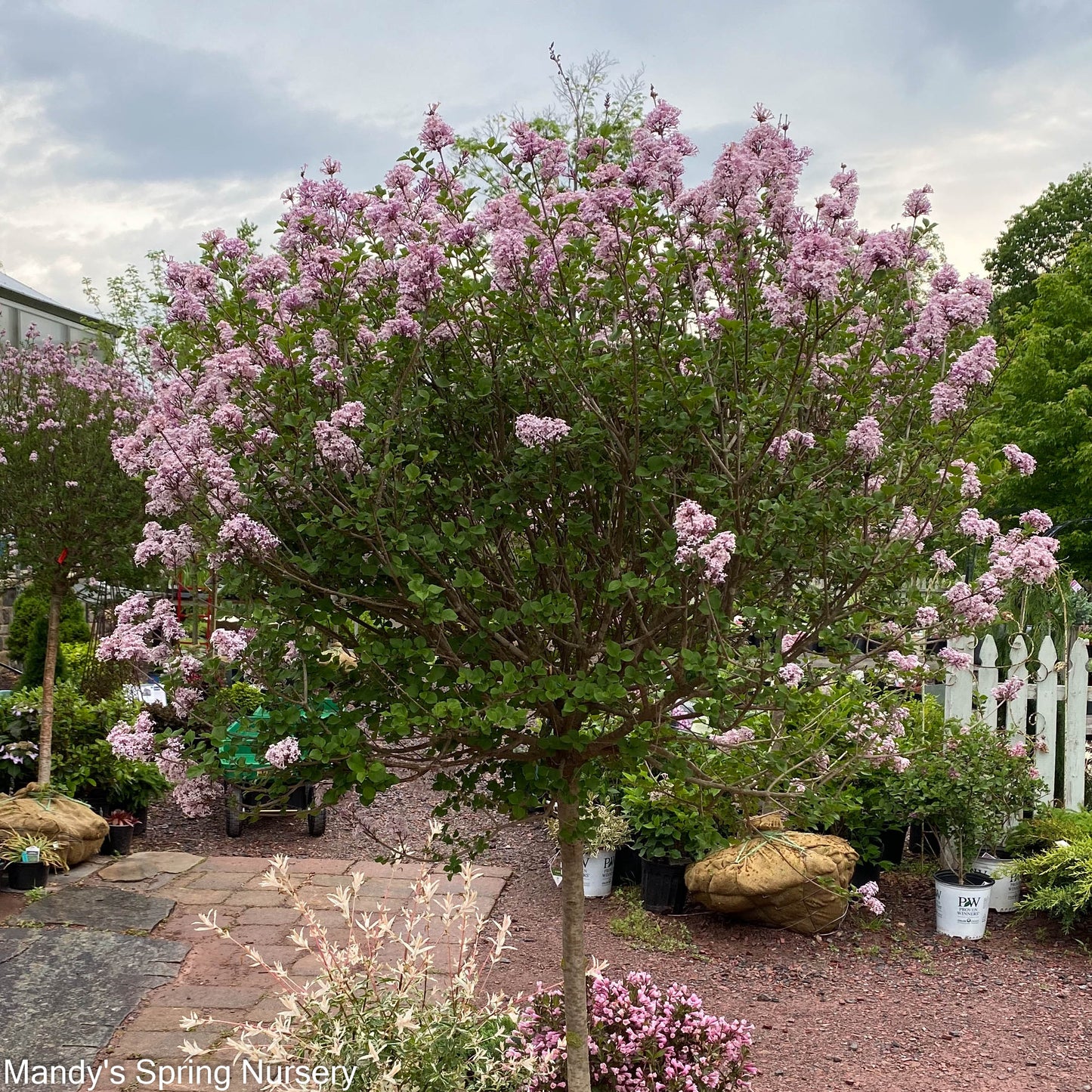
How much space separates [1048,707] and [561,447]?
15.6 feet

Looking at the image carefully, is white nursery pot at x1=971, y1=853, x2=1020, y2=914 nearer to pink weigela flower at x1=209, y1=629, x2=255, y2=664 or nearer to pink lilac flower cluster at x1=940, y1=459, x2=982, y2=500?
pink lilac flower cluster at x1=940, y1=459, x2=982, y2=500

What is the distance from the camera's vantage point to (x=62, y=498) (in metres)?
6.71

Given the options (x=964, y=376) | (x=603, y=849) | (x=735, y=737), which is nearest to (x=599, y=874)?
(x=603, y=849)

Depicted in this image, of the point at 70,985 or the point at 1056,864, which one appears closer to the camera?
the point at 70,985

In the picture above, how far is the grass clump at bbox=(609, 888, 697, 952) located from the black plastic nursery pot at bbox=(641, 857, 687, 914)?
0.21ft

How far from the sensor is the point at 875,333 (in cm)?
291

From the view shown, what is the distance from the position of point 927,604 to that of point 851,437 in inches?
33.2

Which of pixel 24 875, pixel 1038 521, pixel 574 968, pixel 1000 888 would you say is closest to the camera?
pixel 1038 521

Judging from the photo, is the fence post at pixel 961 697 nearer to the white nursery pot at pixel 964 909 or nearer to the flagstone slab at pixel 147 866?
the white nursery pot at pixel 964 909

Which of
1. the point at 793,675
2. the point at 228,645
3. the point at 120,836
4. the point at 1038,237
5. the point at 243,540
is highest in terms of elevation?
the point at 1038,237

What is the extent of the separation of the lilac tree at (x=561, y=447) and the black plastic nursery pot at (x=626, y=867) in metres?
3.16

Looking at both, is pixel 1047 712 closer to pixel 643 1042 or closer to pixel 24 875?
pixel 643 1042

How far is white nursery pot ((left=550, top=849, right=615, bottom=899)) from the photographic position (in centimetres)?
577

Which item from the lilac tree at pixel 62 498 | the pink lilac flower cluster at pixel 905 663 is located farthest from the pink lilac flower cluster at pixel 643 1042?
the lilac tree at pixel 62 498
